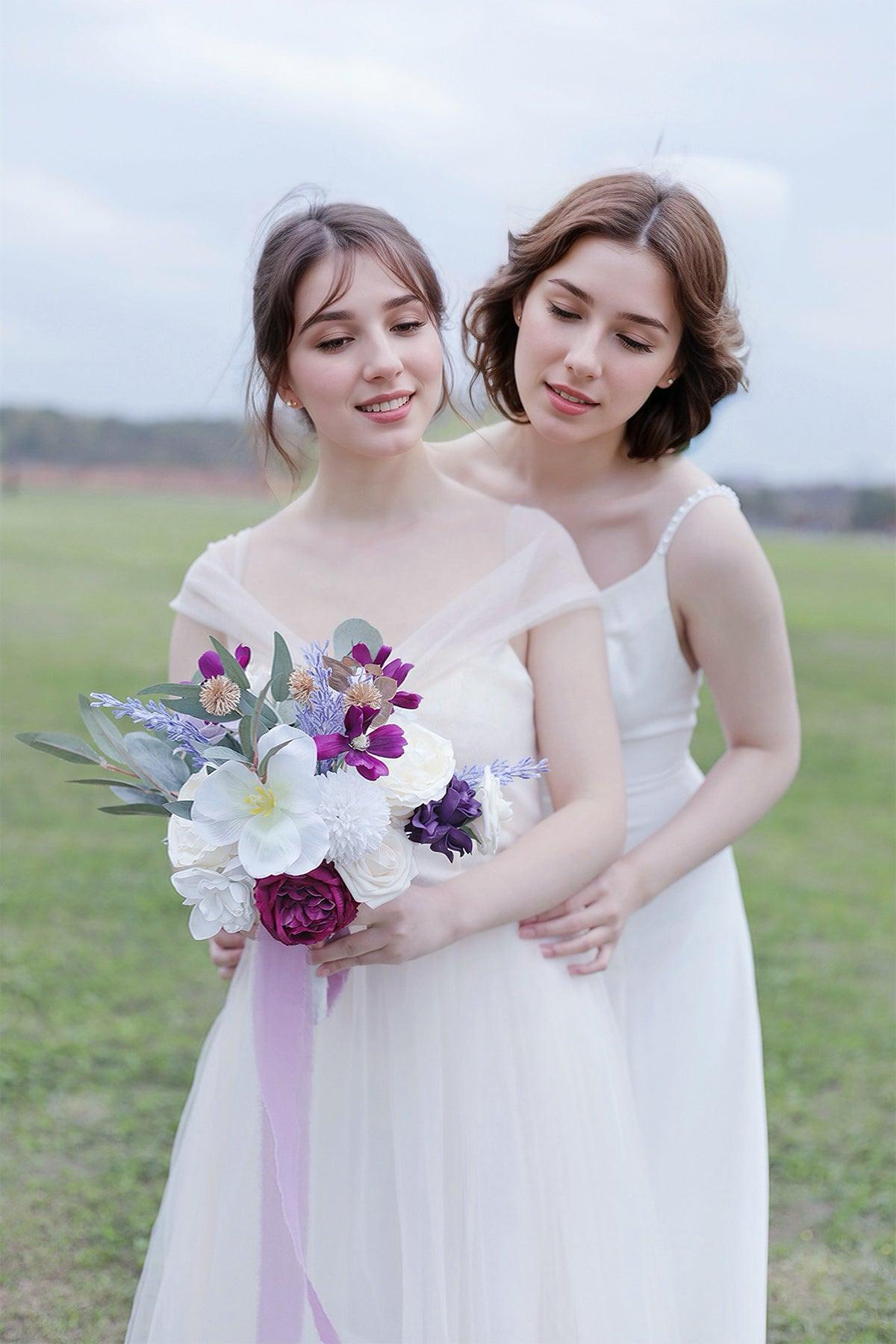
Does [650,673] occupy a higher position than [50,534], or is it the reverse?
[50,534]

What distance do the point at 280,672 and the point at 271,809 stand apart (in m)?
0.19

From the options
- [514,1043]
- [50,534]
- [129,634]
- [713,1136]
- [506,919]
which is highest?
[50,534]

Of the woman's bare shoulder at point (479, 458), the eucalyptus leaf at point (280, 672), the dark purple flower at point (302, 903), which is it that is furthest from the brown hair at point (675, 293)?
the dark purple flower at point (302, 903)

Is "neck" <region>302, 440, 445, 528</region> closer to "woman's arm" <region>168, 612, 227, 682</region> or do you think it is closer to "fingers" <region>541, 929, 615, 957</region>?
"woman's arm" <region>168, 612, 227, 682</region>

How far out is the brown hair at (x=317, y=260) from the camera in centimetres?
223

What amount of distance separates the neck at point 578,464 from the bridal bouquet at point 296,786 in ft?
3.16

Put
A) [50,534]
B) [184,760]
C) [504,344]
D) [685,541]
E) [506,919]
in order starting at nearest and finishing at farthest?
1. [184,760]
2. [506,919]
3. [685,541]
4. [504,344]
5. [50,534]

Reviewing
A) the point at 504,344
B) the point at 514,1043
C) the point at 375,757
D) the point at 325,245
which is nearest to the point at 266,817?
the point at 375,757

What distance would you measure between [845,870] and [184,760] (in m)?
6.52

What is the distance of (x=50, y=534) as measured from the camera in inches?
714

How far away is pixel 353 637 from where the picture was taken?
185 centimetres

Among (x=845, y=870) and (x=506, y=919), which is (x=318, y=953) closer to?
(x=506, y=919)

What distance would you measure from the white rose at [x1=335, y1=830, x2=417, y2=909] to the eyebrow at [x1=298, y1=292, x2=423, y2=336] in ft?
→ 2.96

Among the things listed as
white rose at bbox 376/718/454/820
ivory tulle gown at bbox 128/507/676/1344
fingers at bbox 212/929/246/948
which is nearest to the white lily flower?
white rose at bbox 376/718/454/820
